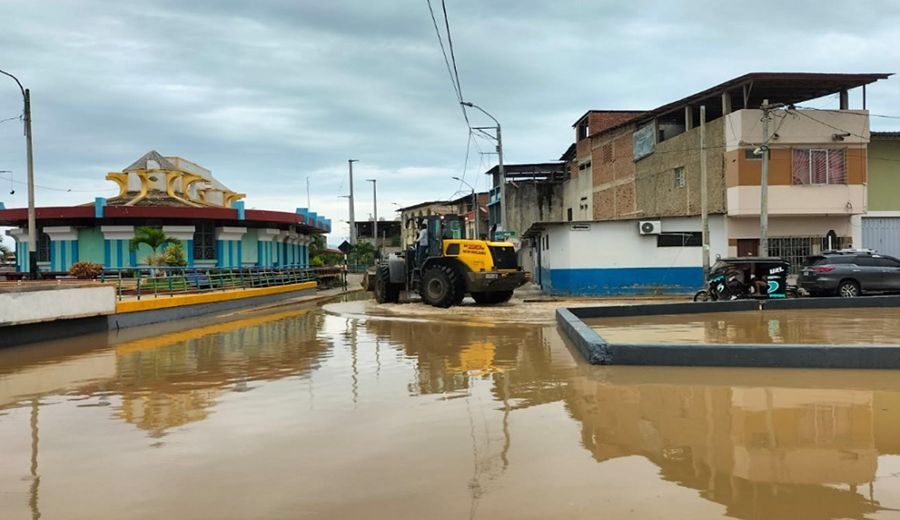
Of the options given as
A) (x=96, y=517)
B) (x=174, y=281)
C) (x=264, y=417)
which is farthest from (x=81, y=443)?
(x=174, y=281)

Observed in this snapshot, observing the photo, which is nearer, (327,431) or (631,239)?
(327,431)

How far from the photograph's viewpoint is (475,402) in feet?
Result: 21.5

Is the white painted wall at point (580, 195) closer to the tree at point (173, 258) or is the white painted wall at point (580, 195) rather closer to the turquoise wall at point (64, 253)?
the tree at point (173, 258)

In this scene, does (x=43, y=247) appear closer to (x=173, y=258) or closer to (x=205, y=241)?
(x=205, y=241)

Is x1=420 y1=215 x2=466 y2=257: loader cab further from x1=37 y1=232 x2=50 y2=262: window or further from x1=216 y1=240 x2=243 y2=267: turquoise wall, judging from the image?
x1=37 y1=232 x2=50 y2=262: window

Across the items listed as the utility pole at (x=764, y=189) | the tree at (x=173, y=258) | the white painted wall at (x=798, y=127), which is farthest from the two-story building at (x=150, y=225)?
the utility pole at (x=764, y=189)

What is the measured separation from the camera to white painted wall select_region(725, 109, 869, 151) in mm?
23969

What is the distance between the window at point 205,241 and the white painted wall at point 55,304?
17.7 meters

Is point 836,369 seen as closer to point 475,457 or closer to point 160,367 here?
point 475,457

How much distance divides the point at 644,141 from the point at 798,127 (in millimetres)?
8283

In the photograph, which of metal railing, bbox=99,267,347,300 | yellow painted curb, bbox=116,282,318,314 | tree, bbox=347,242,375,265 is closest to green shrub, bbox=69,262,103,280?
metal railing, bbox=99,267,347,300

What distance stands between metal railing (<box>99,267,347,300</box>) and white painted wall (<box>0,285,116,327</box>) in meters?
1.60

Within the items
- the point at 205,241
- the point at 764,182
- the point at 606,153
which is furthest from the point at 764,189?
the point at 205,241

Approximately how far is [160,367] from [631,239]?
62.0 ft
